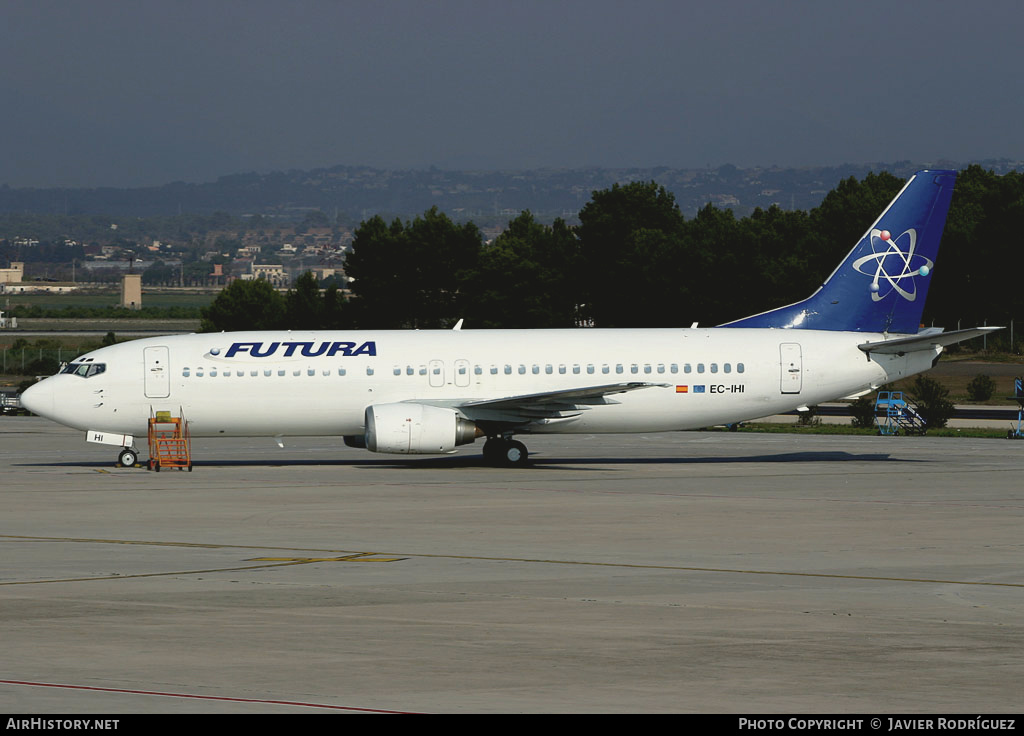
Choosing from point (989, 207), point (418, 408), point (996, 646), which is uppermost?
point (989, 207)

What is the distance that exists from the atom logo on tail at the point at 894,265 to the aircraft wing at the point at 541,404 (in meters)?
7.48

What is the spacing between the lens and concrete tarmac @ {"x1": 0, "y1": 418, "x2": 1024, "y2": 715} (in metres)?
13.1

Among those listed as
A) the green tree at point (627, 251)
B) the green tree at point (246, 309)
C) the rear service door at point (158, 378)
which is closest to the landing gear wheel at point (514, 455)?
the rear service door at point (158, 378)

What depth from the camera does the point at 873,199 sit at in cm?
12638

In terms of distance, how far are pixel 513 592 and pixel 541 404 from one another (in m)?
20.5

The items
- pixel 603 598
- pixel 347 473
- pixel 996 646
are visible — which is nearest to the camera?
pixel 996 646

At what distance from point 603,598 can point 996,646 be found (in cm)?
522

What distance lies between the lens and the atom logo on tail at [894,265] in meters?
42.1

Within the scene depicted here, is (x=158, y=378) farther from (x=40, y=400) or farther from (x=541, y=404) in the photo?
(x=541, y=404)

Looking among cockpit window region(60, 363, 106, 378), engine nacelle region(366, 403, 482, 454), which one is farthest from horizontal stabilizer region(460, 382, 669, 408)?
cockpit window region(60, 363, 106, 378)

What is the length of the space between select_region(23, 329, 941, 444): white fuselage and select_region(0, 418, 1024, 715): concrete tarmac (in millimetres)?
2714
